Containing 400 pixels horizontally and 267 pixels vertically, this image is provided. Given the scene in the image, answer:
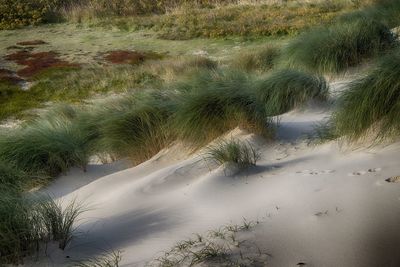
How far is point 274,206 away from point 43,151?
11.3 ft

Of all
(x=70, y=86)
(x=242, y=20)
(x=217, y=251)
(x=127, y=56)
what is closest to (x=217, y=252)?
(x=217, y=251)

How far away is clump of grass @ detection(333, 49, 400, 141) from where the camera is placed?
4.48 metres

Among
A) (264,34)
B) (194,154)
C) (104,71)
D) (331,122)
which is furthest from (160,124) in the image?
(264,34)

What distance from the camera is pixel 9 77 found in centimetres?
1541

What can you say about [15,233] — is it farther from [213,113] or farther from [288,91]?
[288,91]

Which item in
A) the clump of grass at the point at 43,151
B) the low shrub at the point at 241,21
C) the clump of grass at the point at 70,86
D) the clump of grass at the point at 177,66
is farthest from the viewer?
the low shrub at the point at 241,21

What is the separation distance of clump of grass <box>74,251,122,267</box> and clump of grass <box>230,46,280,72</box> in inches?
339

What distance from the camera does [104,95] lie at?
1305cm

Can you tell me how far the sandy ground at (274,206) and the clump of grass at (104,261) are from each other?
8 cm

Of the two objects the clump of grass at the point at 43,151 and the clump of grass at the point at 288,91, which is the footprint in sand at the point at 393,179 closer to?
the clump of grass at the point at 288,91

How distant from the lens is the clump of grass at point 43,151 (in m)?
6.15

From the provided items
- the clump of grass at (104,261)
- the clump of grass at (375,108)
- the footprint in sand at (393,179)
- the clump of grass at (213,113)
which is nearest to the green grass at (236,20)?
the clump of grass at (213,113)

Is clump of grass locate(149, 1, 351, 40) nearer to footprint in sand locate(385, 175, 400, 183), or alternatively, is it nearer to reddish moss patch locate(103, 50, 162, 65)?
reddish moss patch locate(103, 50, 162, 65)

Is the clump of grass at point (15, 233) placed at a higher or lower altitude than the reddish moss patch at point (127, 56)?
Answer: higher
